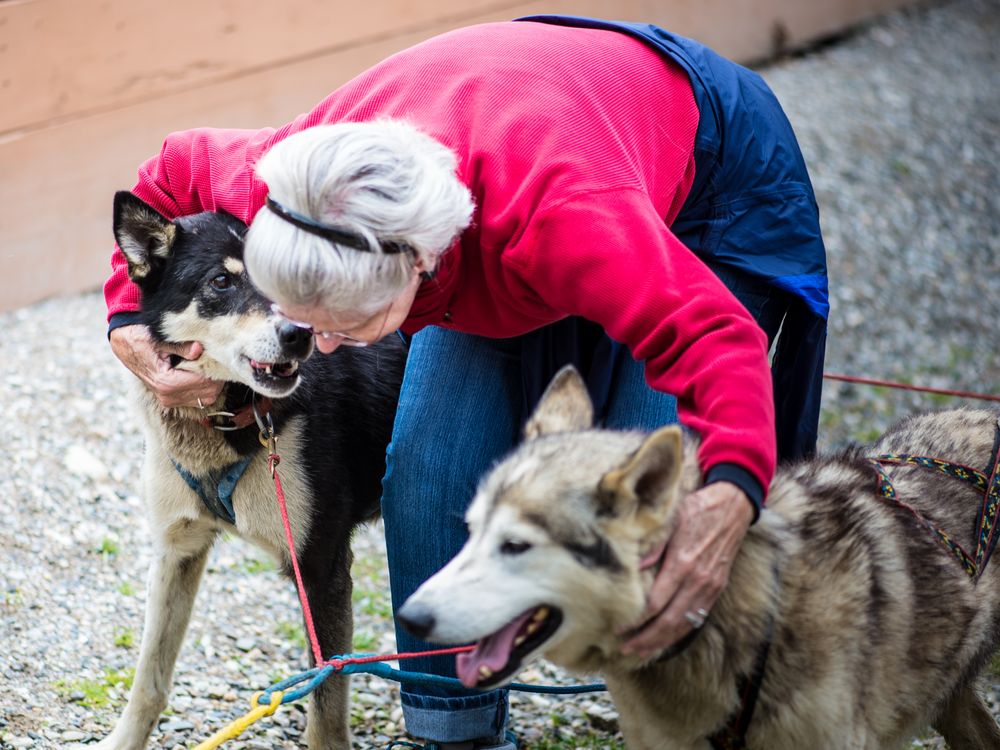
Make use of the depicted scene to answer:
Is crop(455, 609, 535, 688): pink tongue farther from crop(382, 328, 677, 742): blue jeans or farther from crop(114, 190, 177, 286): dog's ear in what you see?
crop(114, 190, 177, 286): dog's ear

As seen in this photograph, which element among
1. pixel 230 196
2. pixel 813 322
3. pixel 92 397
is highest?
pixel 230 196

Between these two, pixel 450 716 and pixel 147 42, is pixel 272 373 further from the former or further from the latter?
pixel 147 42

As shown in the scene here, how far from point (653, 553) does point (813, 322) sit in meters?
1.06

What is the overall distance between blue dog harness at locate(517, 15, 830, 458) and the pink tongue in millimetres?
943

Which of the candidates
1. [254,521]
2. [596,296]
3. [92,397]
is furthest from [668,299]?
[92,397]

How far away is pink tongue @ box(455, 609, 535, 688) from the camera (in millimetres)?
2078

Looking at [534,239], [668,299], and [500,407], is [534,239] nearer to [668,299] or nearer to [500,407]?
[668,299]

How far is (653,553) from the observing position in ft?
6.81

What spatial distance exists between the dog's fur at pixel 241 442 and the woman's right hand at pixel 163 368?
0.10ft

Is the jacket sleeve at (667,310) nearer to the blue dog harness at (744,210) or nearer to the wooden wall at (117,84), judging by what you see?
the blue dog harness at (744,210)

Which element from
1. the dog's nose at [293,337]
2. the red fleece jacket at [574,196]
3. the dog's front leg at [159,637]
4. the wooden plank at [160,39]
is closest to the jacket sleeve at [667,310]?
the red fleece jacket at [574,196]

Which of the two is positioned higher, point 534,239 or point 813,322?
point 534,239

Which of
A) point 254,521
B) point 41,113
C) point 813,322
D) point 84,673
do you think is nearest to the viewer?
point 813,322

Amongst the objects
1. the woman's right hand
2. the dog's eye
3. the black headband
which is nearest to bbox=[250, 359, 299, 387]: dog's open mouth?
the woman's right hand
